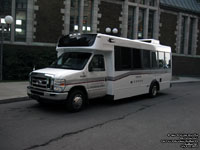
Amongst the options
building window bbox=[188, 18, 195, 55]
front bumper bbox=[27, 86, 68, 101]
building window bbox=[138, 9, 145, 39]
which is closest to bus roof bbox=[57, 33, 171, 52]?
front bumper bbox=[27, 86, 68, 101]

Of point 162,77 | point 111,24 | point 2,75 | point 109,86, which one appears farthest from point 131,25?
point 109,86

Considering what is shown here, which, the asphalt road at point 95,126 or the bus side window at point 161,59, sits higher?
the bus side window at point 161,59

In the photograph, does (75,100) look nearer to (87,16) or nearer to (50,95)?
(50,95)

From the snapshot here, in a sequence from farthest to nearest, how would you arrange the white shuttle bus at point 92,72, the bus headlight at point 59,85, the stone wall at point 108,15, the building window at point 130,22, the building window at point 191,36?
1. the building window at point 191,36
2. the building window at point 130,22
3. the stone wall at point 108,15
4. the white shuttle bus at point 92,72
5. the bus headlight at point 59,85

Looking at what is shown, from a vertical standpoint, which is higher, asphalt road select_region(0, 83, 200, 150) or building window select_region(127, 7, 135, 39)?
building window select_region(127, 7, 135, 39)

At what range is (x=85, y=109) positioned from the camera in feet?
25.2

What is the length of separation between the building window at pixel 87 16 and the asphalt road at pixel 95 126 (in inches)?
515

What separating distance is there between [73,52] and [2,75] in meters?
8.41

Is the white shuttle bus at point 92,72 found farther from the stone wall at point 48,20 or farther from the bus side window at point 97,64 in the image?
the stone wall at point 48,20

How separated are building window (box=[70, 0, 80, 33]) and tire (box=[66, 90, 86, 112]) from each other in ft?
43.1

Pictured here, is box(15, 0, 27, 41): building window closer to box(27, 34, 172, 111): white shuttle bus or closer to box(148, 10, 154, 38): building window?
box(27, 34, 172, 111): white shuttle bus

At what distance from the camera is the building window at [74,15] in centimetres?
1909

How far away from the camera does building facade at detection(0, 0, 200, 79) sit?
16875 millimetres

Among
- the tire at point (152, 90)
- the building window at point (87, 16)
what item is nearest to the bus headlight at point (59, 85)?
the tire at point (152, 90)
